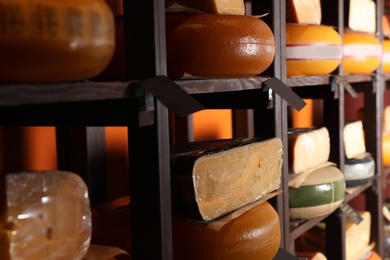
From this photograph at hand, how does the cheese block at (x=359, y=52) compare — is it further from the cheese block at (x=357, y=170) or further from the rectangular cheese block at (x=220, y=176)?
the rectangular cheese block at (x=220, y=176)

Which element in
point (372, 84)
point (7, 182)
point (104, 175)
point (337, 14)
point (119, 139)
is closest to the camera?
point (7, 182)

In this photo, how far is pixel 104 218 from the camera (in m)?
1.19

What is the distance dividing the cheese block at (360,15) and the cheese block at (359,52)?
0.08 ft

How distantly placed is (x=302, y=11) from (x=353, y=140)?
0.64 meters

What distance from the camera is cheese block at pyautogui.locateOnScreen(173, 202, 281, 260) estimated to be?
115 centimetres

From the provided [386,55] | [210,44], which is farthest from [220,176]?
[386,55]

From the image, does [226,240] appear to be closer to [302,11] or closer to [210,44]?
[210,44]

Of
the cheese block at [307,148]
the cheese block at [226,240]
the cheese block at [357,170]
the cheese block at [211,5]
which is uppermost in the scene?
the cheese block at [211,5]

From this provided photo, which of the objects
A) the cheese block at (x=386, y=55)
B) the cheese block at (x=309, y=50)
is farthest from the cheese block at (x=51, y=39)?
the cheese block at (x=386, y=55)

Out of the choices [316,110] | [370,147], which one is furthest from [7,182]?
[316,110]

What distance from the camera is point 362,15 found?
Result: 2.11 metres

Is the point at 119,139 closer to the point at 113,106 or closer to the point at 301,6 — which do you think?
the point at 301,6

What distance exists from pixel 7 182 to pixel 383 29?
1963mm

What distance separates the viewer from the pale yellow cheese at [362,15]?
203 cm
